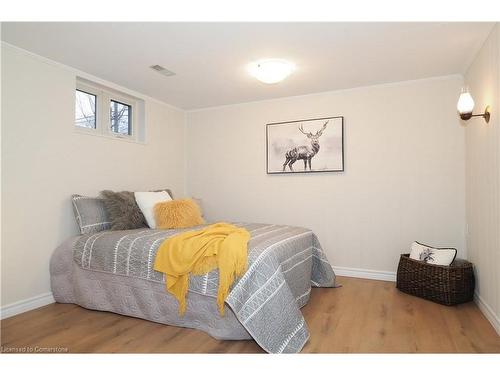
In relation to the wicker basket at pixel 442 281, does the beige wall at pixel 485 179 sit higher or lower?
higher

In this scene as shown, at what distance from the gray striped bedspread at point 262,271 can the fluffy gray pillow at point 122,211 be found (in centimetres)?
18

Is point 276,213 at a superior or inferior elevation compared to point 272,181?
inferior

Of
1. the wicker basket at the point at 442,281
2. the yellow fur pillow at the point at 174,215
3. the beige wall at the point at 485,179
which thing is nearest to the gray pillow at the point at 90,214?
the yellow fur pillow at the point at 174,215

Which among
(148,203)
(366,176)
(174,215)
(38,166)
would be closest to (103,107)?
(38,166)

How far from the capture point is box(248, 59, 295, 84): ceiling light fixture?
3.01 meters

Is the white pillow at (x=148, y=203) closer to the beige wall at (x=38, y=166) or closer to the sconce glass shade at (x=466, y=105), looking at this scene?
the beige wall at (x=38, y=166)

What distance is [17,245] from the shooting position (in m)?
2.75

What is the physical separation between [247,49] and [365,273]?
2790mm

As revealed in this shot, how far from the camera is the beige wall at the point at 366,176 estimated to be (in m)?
3.49

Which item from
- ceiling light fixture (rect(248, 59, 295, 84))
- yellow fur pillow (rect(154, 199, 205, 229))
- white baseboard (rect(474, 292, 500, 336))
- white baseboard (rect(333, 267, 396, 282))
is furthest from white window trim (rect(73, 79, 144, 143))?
white baseboard (rect(474, 292, 500, 336))

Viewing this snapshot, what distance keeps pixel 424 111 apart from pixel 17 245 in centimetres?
417

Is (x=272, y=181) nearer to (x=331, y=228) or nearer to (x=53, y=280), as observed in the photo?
(x=331, y=228)
